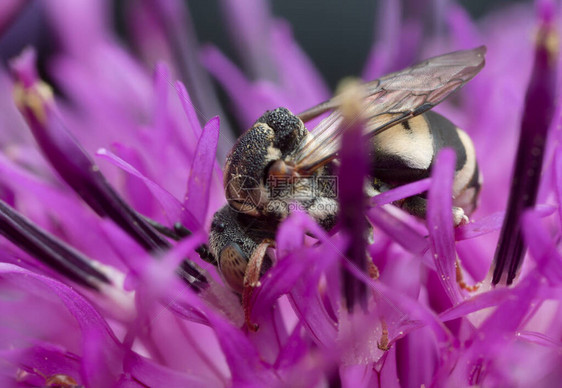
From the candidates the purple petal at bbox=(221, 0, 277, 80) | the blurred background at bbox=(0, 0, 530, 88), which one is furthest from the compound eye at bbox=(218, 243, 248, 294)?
the blurred background at bbox=(0, 0, 530, 88)

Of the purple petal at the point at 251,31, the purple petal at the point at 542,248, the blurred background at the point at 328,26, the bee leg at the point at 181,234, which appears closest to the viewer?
the purple petal at the point at 542,248

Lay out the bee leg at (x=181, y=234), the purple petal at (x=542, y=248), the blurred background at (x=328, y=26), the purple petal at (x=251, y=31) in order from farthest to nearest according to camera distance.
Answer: the blurred background at (x=328, y=26)
the purple petal at (x=251, y=31)
the bee leg at (x=181, y=234)
the purple petal at (x=542, y=248)

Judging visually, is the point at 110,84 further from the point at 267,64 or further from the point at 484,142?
the point at 484,142

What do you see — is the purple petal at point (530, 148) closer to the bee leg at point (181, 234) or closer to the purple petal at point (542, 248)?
the purple petal at point (542, 248)

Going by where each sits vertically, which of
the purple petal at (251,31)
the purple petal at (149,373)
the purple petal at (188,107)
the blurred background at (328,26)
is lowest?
the purple petal at (149,373)

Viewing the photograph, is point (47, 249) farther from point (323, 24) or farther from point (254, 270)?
point (323, 24)

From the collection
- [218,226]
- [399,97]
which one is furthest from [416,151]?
[218,226]

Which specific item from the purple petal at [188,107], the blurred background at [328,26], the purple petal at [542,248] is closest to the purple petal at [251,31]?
the blurred background at [328,26]

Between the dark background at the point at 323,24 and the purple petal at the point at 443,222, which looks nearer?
the purple petal at the point at 443,222
